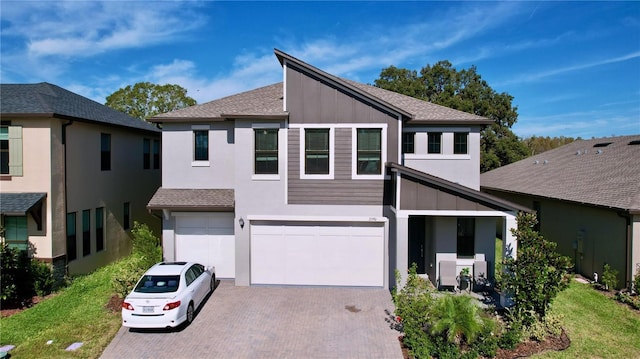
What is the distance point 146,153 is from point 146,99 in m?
22.3

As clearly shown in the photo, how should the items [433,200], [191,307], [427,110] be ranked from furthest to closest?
[427,110] → [433,200] → [191,307]

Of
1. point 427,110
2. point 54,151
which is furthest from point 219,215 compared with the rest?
point 427,110

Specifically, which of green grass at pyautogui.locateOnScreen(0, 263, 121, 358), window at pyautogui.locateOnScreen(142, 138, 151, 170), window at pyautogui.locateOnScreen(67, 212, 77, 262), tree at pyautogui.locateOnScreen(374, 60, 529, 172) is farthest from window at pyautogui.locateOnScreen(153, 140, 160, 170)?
tree at pyautogui.locateOnScreen(374, 60, 529, 172)

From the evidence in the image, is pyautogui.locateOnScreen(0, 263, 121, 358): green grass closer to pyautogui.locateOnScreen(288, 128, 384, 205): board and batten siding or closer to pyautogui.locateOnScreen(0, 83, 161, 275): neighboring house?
pyautogui.locateOnScreen(0, 83, 161, 275): neighboring house

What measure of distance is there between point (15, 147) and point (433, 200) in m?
14.0

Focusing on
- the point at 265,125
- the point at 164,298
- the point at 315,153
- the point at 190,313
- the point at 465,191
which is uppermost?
the point at 265,125

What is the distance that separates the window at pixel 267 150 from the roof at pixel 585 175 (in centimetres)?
1126

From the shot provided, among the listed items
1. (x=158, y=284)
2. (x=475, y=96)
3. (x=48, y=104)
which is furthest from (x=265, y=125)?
(x=475, y=96)

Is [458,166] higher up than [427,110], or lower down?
lower down

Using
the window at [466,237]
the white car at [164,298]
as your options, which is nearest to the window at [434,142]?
the window at [466,237]

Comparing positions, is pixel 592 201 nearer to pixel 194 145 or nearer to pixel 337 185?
pixel 337 185

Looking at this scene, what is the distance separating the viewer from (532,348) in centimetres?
888

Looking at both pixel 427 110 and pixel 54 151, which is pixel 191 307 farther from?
pixel 427 110

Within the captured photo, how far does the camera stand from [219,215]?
13859mm
